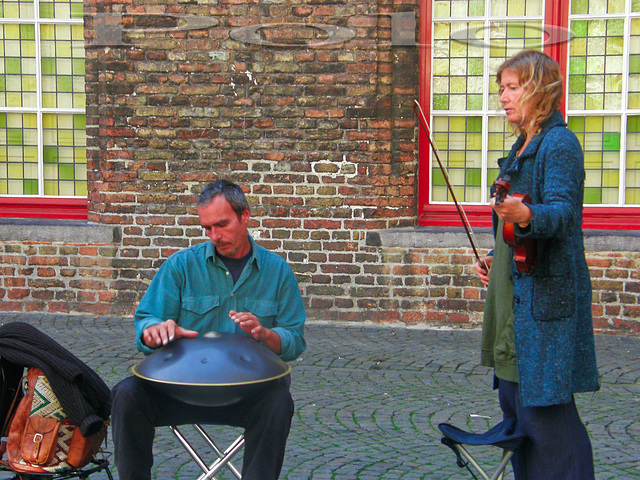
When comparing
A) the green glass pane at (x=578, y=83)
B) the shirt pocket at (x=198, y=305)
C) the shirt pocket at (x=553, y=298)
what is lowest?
the shirt pocket at (x=198, y=305)

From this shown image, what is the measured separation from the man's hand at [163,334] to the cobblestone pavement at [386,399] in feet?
3.97

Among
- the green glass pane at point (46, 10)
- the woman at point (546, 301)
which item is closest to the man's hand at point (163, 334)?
the woman at point (546, 301)

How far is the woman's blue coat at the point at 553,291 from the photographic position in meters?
2.77

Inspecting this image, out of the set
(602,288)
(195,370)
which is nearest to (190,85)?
(602,288)

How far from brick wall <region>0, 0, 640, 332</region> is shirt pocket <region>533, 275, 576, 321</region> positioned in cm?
457

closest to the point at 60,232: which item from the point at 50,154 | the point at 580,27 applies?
the point at 50,154

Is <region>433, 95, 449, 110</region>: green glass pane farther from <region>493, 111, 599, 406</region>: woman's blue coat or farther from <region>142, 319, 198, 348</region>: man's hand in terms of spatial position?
<region>142, 319, 198, 348</region>: man's hand

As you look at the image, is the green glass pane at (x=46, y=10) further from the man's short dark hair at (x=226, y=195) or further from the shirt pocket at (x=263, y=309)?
the shirt pocket at (x=263, y=309)

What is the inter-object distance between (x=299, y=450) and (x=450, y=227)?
3.59 metres

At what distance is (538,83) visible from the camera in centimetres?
284

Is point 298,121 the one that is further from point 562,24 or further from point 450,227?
point 562,24

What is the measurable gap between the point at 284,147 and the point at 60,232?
2.24m

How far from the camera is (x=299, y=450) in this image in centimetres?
443

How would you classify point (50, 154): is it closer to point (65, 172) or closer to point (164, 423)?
point (65, 172)
